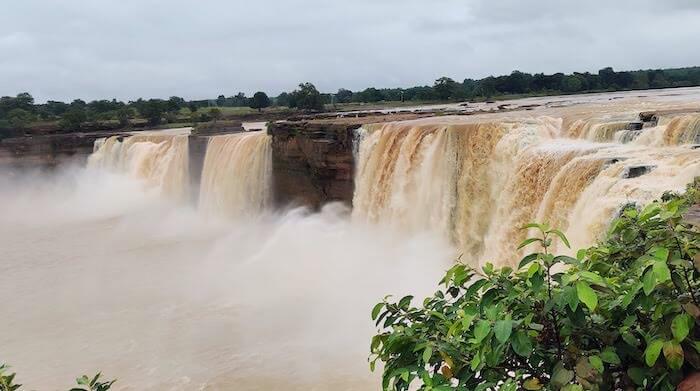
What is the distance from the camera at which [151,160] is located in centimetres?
2502

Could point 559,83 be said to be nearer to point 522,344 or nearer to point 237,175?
point 237,175

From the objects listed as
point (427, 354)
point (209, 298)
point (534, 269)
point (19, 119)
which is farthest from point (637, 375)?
point (19, 119)

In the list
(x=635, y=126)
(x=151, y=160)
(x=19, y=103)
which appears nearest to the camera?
(x=635, y=126)

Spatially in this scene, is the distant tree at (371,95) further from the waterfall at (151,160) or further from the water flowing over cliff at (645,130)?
the water flowing over cliff at (645,130)

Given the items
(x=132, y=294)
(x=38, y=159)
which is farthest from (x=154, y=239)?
(x=38, y=159)

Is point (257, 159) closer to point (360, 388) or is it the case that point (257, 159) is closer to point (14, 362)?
point (14, 362)

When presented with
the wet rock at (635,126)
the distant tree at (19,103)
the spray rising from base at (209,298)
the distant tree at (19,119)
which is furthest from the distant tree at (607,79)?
the distant tree at (19,103)

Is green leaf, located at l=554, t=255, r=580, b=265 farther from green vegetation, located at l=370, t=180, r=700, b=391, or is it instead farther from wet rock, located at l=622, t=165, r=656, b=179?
wet rock, located at l=622, t=165, r=656, b=179

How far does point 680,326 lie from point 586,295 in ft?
1.02

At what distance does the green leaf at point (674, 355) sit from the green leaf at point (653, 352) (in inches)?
0.8

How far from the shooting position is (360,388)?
7.81 metres

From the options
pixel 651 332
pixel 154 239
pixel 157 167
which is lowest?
pixel 154 239

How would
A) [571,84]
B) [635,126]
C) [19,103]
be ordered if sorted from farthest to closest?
[19,103]
[571,84]
[635,126]

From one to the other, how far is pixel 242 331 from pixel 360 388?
3.21 meters
